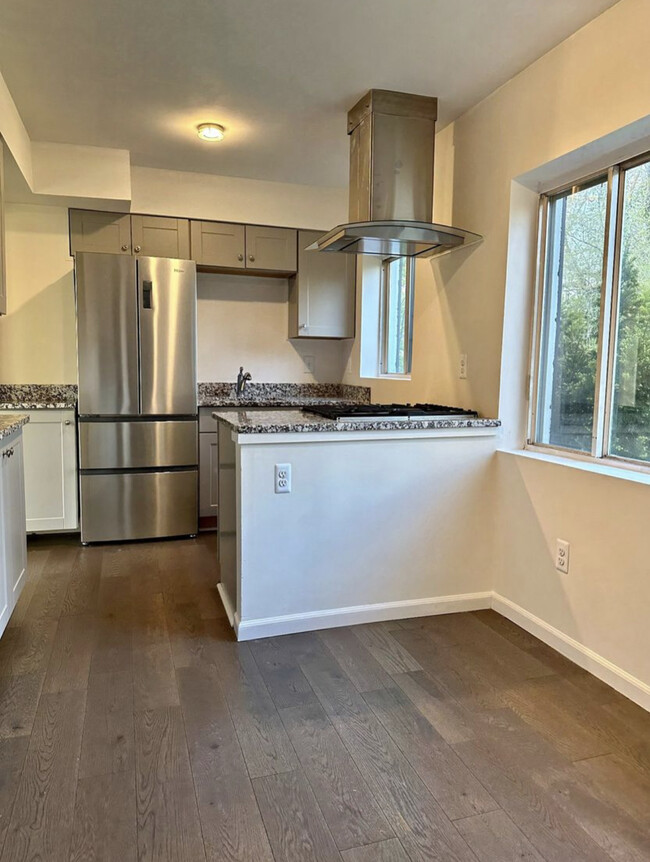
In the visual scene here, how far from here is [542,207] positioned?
2.55 meters

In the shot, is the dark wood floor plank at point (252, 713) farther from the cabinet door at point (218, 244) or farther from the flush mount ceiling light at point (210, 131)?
the cabinet door at point (218, 244)

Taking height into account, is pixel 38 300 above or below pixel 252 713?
above

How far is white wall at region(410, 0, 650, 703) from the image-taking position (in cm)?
196

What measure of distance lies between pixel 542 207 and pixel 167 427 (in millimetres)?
2534

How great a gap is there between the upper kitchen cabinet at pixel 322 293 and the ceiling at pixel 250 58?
1.11 m

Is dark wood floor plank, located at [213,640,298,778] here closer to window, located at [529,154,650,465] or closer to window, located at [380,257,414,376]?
window, located at [529,154,650,465]

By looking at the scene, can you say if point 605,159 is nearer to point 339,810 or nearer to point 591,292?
point 591,292

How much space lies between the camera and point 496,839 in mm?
1359

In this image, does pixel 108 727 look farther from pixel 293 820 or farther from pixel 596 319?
pixel 596 319

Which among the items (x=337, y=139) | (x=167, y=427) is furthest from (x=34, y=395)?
(x=337, y=139)

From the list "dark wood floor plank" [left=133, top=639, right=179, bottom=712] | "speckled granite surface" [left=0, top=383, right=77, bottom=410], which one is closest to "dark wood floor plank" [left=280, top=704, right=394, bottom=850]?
"dark wood floor plank" [left=133, top=639, right=179, bottom=712]

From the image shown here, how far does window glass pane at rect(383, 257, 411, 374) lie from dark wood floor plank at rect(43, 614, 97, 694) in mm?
2561

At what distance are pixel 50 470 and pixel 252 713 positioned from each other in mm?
2427

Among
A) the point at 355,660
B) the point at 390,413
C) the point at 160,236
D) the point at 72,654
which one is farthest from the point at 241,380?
the point at 355,660
